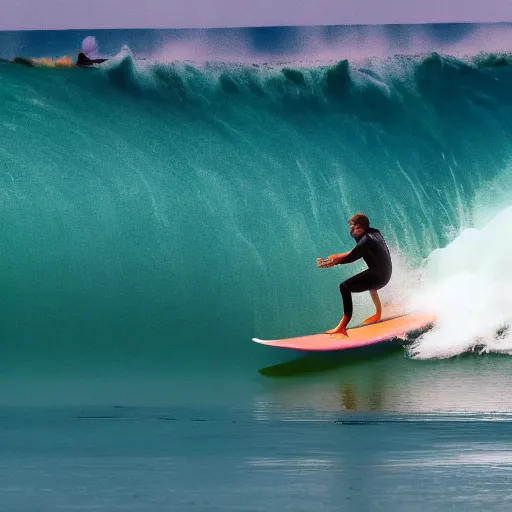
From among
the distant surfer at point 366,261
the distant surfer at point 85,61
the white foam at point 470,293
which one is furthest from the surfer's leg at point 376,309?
the distant surfer at point 85,61

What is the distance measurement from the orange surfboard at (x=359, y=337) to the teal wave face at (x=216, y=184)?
7 centimetres

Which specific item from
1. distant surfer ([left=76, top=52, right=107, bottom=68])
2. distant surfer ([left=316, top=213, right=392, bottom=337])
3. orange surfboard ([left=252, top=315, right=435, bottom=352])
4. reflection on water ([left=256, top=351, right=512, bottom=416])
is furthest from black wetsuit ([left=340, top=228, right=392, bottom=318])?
distant surfer ([left=76, top=52, right=107, bottom=68])

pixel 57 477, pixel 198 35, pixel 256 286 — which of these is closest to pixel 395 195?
pixel 256 286

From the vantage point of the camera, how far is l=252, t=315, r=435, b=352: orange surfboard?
5391 mm

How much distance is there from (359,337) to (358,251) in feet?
1.34

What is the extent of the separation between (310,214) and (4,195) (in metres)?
1.49

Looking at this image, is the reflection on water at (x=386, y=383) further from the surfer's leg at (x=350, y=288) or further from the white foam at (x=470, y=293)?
the surfer's leg at (x=350, y=288)

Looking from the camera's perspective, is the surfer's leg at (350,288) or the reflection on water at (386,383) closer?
the reflection on water at (386,383)

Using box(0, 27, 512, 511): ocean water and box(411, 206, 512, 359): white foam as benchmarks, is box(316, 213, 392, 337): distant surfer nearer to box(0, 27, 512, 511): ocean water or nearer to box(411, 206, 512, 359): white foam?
box(0, 27, 512, 511): ocean water

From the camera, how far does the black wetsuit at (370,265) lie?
5430 mm

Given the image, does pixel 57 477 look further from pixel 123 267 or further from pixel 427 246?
pixel 427 246

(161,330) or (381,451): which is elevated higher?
(161,330)

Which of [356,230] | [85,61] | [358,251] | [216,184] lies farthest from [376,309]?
[85,61]

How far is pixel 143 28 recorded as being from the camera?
5523 millimetres
